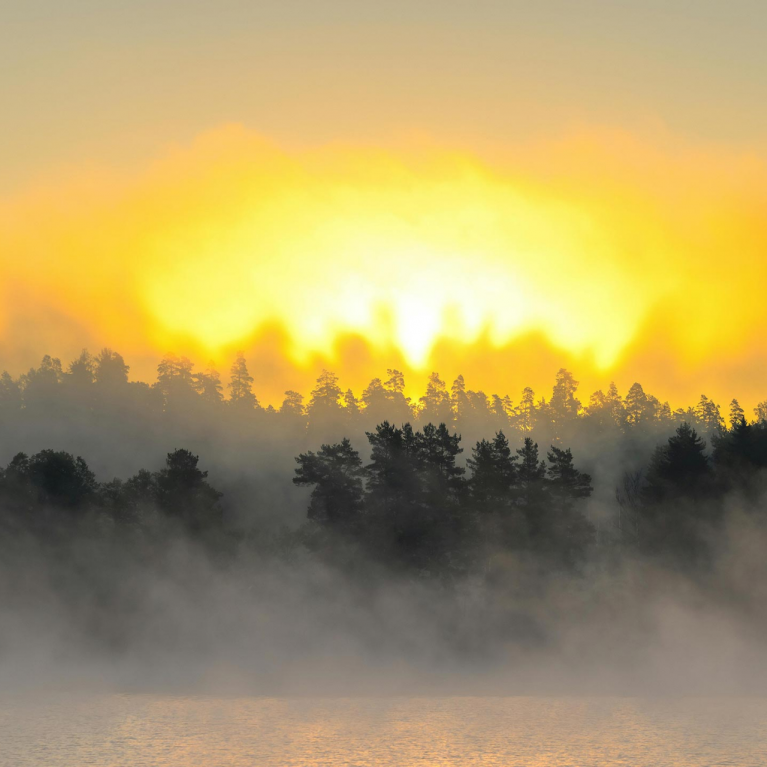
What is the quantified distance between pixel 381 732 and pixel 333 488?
125 ft

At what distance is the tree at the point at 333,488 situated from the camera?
309 ft

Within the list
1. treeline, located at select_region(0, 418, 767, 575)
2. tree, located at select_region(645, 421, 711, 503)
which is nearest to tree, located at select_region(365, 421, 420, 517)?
treeline, located at select_region(0, 418, 767, 575)

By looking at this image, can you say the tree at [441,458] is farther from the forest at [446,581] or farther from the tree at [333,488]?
the tree at [333,488]

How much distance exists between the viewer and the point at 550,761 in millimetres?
49625

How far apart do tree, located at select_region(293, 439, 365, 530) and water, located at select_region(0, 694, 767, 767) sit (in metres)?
21.2

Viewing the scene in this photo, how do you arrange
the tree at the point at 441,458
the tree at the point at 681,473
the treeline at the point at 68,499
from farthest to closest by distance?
the treeline at the point at 68,499 → the tree at the point at 441,458 → the tree at the point at 681,473

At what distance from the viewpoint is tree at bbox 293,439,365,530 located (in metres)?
94.2

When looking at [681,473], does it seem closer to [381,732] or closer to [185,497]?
[381,732]

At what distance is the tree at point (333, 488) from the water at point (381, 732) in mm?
21241

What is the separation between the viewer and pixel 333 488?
3738 inches

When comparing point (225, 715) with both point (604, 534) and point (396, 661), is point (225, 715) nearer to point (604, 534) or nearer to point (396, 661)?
point (396, 661)

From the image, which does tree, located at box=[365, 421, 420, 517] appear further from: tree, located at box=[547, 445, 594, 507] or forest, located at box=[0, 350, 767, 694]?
tree, located at box=[547, 445, 594, 507]

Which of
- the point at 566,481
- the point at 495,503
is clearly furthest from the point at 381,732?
the point at 566,481

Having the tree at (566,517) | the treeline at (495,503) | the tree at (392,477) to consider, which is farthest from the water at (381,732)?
the tree at (392,477)
